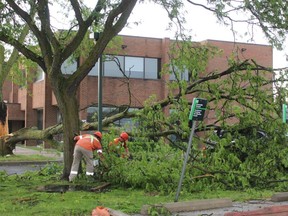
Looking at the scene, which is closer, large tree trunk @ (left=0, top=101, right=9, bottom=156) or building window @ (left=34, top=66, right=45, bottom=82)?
large tree trunk @ (left=0, top=101, right=9, bottom=156)

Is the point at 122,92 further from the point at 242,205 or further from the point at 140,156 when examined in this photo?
the point at 242,205

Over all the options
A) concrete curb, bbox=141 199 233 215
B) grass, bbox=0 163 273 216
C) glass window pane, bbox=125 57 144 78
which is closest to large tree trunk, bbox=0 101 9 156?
grass, bbox=0 163 273 216

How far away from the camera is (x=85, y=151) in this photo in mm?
11430

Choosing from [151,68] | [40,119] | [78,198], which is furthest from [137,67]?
[78,198]

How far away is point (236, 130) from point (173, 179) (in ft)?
7.74

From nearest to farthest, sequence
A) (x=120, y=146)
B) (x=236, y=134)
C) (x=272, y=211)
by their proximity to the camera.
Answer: (x=272, y=211), (x=236, y=134), (x=120, y=146)

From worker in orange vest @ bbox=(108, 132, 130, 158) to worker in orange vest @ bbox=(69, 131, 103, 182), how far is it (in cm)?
32

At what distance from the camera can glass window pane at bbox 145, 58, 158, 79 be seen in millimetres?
34594

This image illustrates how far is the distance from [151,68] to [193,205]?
2705 cm

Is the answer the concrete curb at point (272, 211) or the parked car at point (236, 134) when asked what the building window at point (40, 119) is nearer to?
the parked car at point (236, 134)

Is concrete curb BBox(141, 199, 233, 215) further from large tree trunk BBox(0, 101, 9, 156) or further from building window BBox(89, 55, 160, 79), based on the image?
building window BBox(89, 55, 160, 79)

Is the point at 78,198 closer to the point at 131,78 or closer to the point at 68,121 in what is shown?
the point at 68,121

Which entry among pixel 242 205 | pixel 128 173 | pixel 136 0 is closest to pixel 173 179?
pixel 128 173

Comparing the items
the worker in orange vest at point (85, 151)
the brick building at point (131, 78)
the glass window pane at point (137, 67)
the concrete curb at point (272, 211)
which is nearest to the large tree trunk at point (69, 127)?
the worker in orange vest at point (85, 151)
